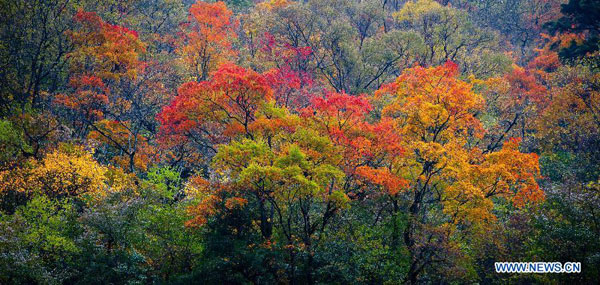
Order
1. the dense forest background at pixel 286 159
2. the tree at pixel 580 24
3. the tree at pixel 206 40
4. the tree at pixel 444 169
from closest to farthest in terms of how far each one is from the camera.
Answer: the dense forest background at pixel 286 159 → the tree at pixel 444 169 → the tree at pixel 580 24 → the tree at pixel 206 40

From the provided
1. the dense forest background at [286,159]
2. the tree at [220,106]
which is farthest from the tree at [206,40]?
the tree at [220,106]

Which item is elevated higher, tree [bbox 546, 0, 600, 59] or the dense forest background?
tree [bbox 546, 0, 600, 59]

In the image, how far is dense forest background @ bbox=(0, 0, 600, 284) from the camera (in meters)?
23.3

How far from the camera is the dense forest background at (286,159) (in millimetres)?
23266

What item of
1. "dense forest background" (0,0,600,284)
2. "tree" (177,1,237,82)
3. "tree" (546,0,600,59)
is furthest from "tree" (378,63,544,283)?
"tree" (177,1,237,82)

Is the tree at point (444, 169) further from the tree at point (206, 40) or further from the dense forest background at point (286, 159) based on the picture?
the tree at point (206, 40)

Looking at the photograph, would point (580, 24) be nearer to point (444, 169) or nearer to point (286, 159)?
point (444, 169)

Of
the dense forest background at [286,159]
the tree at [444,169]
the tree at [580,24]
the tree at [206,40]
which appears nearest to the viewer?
the dense forest background at [286,159]

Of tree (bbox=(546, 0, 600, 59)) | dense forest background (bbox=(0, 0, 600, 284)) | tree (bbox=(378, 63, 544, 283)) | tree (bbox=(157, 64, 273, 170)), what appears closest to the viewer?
dense forest background (bbox=(0, 0, 600, 284))

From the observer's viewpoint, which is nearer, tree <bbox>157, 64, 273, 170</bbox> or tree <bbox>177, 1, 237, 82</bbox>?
tree <bbox>157, 64, 273, 170</bbox>

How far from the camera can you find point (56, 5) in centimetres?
3672

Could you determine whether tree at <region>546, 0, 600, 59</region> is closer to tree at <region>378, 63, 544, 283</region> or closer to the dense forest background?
the dense forest background

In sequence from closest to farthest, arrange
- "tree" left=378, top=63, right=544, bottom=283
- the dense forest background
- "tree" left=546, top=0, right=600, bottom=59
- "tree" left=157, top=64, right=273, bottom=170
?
the dense forest background < "tree" left=378, top=63, right=544, bottom=283 < "tree" left=157, top=64, right=273, bottom=170 < "tree" left=546, top=0, right=600, bottom=59

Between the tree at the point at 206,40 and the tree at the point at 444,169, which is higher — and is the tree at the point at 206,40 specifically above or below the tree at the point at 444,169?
above
